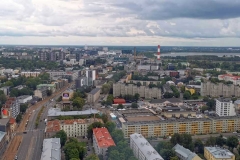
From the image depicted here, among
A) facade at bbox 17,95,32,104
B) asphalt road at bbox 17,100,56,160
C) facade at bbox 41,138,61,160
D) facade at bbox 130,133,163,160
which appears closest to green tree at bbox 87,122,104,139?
facade at bbox 41,138,61,160

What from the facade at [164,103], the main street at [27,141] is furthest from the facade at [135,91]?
the main street at [27,141]

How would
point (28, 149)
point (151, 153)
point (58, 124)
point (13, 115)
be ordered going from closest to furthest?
point (151, 153) → point (28, 149) → point (58, 124) → point (13, 115)

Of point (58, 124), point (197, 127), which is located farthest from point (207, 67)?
point (58, 124)

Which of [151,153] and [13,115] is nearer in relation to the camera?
[151,153]

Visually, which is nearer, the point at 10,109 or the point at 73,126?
the point at 73,126

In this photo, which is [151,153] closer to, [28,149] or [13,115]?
[28,149]

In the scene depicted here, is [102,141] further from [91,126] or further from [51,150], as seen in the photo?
[91,126]

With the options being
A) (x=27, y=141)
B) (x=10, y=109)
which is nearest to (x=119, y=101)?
(x=10, y=109)

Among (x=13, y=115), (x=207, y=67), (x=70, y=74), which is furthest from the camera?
(x=207, y=67)
